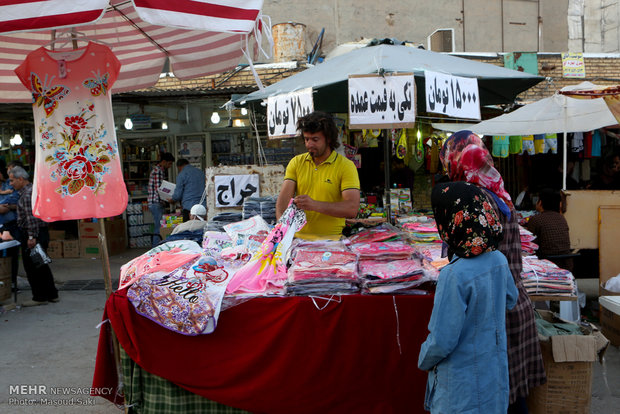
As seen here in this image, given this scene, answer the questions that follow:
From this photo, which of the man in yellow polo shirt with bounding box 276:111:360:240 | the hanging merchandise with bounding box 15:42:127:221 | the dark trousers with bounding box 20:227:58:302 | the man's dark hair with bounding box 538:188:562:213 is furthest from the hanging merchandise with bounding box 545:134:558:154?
the dark trousers with bounding box 20:227:58:302

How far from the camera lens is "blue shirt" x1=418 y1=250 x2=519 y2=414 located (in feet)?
7.11

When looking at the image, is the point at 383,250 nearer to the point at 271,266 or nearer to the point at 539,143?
the point at 271,266

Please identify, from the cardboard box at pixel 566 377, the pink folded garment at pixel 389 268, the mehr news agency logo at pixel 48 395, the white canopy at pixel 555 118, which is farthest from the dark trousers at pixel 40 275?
the white canopy at pixel 555 118

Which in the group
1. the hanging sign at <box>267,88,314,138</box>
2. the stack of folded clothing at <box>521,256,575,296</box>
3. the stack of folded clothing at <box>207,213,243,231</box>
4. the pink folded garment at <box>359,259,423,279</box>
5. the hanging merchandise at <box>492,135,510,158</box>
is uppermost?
the hanging sign at <box>267,88,314,138</box>

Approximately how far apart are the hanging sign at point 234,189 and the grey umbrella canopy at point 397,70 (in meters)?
0.87

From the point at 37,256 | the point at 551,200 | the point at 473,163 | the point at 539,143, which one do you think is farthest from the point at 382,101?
the point at 539,143

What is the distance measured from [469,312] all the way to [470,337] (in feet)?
0.40

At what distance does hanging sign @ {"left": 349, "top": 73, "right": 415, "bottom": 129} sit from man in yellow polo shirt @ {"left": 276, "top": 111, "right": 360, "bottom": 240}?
0.93 feet

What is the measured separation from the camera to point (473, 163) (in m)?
2.48

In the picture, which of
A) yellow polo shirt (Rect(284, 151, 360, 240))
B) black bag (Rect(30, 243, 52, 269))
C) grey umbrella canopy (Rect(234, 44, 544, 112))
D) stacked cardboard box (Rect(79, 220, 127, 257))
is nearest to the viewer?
yellow polo shirt (Rect(284, 151, 360, 240))

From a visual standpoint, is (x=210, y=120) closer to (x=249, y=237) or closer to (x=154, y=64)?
(x=154, y=64)

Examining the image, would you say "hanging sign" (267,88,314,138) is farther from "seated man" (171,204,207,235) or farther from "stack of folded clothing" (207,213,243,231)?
"seated man" (171,204,207,235)

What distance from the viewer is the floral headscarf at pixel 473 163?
2.48m

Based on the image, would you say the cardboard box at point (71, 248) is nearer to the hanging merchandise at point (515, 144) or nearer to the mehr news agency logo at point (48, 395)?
the mehr news agency logo at point (48, 395)
